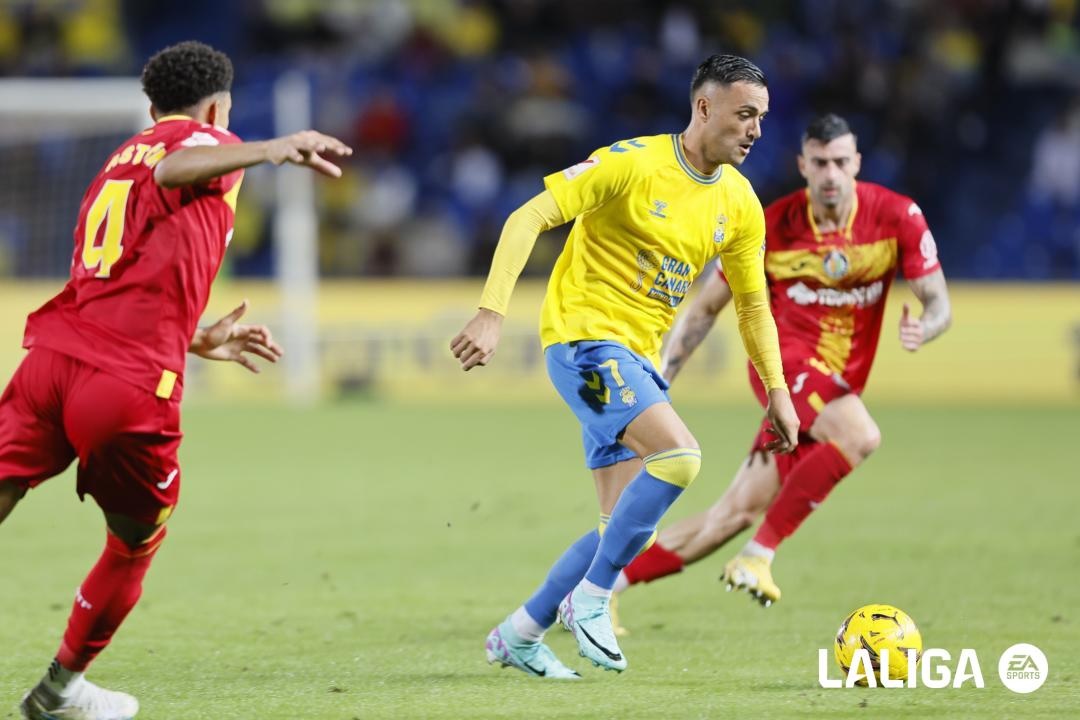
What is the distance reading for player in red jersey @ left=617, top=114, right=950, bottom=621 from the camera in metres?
7.62

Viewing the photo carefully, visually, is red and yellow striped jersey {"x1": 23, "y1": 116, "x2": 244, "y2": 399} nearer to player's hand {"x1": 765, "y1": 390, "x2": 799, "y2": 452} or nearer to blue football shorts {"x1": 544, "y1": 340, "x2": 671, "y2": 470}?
blue football shorts {"x1": 544, "y1": 340, "x2": 671, "y2": 470}

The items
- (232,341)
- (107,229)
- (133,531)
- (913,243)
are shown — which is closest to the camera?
(107,229)

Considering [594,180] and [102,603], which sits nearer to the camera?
[102,603]

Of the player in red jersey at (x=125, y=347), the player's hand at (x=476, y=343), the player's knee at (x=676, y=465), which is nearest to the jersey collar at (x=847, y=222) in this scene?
the player's knee at (x=676, y=465)

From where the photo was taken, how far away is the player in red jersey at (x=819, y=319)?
300 inches

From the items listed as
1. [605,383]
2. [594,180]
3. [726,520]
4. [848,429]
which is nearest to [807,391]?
[848,429]

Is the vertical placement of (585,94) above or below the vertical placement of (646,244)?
above

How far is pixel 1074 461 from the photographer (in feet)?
46.9

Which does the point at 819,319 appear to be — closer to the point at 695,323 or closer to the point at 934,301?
the point at 934,301

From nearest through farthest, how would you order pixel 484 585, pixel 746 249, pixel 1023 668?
pixel 1023 668, pixel 746 249, pixel 484 585

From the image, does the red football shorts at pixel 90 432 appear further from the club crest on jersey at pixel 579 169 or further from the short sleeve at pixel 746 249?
the short sleeve at pixel 746 249

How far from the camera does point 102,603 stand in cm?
528

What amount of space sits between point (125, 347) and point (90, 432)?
0.92 feet

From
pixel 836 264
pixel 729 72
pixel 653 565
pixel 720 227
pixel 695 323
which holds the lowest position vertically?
pixel 653 565
